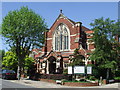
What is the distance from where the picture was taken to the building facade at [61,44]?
4088cm

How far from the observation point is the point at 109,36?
97.9 ft

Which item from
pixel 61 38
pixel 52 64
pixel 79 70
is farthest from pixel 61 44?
pixel 79 70

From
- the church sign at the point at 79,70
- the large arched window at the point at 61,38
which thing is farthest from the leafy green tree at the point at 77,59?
the large arched window at the point at 61,38

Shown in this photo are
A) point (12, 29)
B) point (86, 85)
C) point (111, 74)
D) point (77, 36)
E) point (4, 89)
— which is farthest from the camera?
point (77, 36)

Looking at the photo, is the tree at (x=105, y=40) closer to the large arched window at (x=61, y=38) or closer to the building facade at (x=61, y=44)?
the building facade at (x=61, y=44)

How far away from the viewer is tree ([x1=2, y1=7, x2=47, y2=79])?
92.5 feet

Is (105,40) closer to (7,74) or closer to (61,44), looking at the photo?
(7,74)

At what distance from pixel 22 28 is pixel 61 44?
17.2m

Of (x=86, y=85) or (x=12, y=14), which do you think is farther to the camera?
(x=12, y=14)

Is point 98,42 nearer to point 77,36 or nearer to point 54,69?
point 77,36

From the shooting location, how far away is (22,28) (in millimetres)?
28219

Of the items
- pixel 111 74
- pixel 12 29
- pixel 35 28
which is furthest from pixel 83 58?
pixel 12 29

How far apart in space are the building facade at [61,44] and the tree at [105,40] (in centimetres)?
984

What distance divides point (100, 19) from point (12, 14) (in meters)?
13.2
